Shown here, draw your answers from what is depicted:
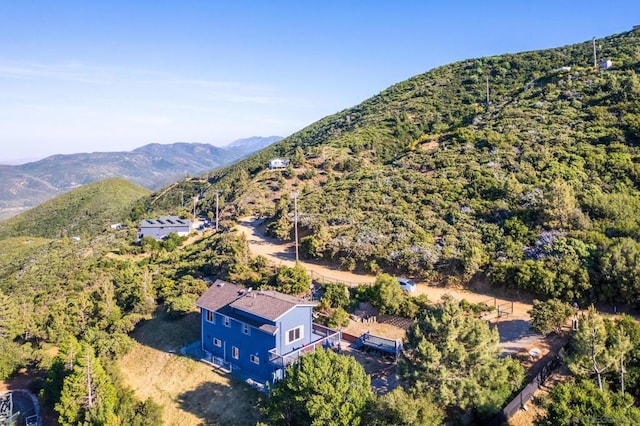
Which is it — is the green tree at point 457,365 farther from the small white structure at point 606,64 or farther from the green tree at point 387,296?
the small white structure at point 606,64

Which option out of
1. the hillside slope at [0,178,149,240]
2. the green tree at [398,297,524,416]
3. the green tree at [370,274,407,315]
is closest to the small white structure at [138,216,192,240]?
the hillside slope at [0,178,149,240]

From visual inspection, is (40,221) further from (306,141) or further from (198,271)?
(198,271)

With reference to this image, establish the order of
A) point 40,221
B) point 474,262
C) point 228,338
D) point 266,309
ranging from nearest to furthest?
1. point 266,309
2. point 228,338
3. point 474,262
4. point 40,221

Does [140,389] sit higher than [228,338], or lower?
lower

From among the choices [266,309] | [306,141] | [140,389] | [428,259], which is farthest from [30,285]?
[306,141]

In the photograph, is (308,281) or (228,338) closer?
(228,338)

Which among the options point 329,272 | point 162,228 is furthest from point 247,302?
point 162,228
